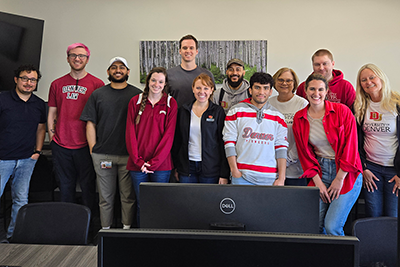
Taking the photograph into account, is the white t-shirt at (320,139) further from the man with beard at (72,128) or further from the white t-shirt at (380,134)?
the man with beard at (72,128)

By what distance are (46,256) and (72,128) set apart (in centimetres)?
184

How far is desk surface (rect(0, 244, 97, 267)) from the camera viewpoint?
1310 mm

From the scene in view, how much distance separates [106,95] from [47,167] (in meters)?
1.28

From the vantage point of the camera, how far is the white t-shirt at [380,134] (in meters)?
2.41

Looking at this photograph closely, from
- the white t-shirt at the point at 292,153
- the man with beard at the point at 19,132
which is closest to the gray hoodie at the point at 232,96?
the white t-shirt at the point at 292,153

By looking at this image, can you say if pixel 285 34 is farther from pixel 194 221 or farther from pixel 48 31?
pixel 194 221

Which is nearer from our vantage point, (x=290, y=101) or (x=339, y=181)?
(x=339, y=181)

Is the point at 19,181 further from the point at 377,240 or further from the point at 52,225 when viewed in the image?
the point at 377,240

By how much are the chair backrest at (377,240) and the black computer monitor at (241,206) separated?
777mm

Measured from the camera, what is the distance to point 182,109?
106 inches

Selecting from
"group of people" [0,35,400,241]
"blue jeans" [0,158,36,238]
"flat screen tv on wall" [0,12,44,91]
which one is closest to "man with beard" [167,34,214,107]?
"group of people" [0,35,400,241]

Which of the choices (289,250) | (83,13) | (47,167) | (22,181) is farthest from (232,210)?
(83,13)

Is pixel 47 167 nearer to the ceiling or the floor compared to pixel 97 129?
nearer to the floor

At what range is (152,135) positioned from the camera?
2643 mm
